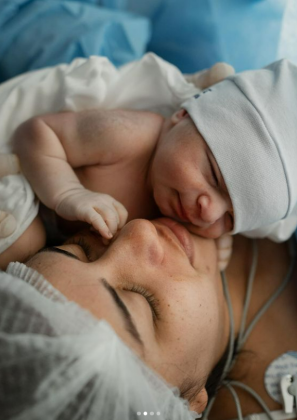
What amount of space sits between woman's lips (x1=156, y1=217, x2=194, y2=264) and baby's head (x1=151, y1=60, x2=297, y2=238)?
0.17 ft

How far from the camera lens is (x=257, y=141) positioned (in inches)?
46.4

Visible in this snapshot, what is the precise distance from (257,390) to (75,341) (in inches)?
30.4

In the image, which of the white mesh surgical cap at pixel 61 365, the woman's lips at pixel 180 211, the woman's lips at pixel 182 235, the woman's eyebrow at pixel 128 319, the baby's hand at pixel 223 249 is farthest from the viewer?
the baby's hand at pixel 223 249

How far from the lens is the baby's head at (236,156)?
118 centimetres

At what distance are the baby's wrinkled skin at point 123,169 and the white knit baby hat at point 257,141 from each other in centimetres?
5

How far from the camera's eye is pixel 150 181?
1.38 m

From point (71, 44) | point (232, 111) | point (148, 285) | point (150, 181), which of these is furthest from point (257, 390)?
point (71, 44)

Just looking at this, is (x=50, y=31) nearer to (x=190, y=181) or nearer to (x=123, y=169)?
(x=123, y=169)

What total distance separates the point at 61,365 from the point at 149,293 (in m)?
0.28

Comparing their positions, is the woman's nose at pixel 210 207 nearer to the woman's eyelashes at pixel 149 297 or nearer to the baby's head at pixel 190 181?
the baby's head at pixel 190 181

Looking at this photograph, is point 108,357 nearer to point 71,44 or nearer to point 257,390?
point 257,390

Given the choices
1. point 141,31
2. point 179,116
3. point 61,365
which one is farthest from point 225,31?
point 61,365

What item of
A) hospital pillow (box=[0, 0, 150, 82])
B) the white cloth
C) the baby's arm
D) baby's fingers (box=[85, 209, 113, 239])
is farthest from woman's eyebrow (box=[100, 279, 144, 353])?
hospital pillow (box=[0, 0, 150, 82])

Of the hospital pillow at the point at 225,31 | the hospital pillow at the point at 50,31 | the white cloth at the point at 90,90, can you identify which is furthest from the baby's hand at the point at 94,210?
the hospital pillow at the point at 225,31
